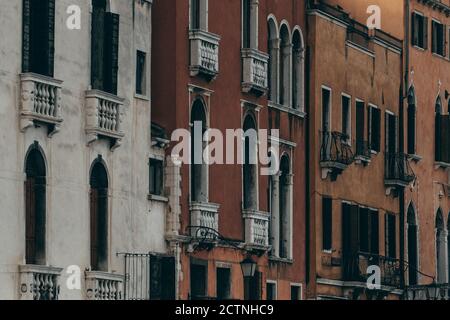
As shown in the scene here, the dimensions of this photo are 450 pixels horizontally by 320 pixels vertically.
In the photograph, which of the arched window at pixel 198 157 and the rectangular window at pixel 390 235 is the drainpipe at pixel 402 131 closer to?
the rectangular window at pixel 390 235

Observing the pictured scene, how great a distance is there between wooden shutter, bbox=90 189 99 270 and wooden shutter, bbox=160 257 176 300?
11.5 ft

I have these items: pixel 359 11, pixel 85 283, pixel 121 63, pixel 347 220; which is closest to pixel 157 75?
pixel 121 63

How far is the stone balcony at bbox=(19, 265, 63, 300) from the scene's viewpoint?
4619 cm

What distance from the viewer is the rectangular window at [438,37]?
79.2 metres

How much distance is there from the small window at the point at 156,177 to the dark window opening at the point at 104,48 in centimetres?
338

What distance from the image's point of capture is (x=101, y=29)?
50.8 metres

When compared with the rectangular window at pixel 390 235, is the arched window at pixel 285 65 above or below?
above

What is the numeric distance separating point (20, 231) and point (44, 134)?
2.42 metres

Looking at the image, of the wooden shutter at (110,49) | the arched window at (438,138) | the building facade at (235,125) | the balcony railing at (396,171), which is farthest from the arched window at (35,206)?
the arched window at (438,138)

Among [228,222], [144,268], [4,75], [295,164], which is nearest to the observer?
[4,75]

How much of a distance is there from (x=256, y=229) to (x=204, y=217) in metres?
3.66

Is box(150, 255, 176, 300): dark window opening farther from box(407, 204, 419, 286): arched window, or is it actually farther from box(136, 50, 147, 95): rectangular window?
box(407, 204, 419, 286): arched window

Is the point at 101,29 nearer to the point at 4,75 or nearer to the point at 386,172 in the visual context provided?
the point at 4,75

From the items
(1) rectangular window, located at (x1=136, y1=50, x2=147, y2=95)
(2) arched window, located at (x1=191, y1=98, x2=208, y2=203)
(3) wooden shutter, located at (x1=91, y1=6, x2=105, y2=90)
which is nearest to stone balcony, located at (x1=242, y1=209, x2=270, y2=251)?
(2) arched window, located at (x1=191, y1=98, x2=208, y2=203)
